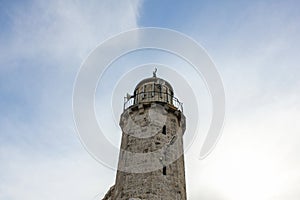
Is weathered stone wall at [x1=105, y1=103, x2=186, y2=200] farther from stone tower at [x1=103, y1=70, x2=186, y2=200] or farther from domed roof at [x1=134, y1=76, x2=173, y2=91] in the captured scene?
domed roof at [x1=134, y1=76, x2=173, y2=91]

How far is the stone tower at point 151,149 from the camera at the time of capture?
50.4 ft

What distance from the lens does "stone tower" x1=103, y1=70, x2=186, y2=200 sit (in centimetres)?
1537

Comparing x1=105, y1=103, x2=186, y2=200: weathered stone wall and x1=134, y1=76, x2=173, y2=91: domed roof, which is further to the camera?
x1=134, y1=76, x2=173, y2=91: domed roof

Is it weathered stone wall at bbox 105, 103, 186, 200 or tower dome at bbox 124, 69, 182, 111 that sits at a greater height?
tower dome at bbox 124, 69, 182, 111

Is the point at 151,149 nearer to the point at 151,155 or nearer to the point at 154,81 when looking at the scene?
the point at 151,155

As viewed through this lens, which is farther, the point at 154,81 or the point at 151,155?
the point at 154,81

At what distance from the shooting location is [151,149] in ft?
54.4

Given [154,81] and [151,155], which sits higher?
[154,81]

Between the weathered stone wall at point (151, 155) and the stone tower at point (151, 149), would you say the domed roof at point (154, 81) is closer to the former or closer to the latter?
the stone tower at point (151, 149)

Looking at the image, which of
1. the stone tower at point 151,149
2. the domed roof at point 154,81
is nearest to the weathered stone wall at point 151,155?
the stone tower at point 151,149

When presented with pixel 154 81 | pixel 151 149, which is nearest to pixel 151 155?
pixel 151 149

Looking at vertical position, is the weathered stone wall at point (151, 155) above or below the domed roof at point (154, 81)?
below

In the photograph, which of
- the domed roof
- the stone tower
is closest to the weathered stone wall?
the stone tower

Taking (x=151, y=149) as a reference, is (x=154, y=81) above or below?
above
